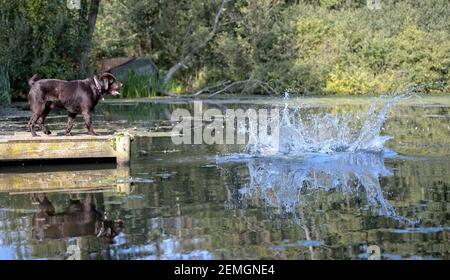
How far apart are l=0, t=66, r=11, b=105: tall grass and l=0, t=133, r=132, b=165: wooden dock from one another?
13.7m

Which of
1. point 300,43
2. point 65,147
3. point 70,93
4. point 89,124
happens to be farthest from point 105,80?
point 300,43

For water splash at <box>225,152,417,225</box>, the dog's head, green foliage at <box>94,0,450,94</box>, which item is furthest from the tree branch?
water splash at <box>225,152,417,225</box>

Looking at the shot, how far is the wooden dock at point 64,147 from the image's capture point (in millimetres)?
12242

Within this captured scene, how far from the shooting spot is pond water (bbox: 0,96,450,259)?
7.01 meters

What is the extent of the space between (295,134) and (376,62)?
71.7ft

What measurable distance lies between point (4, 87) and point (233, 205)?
61.5 ft

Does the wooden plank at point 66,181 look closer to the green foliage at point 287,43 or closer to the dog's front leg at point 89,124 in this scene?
the dog's front leg at point 89,124

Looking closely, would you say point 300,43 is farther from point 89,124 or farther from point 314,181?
point 314,181

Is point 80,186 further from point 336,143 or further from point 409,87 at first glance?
point 409,87

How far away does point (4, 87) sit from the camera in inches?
1029

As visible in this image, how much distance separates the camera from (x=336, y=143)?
1400cm

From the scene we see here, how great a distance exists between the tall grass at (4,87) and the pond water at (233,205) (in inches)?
476
